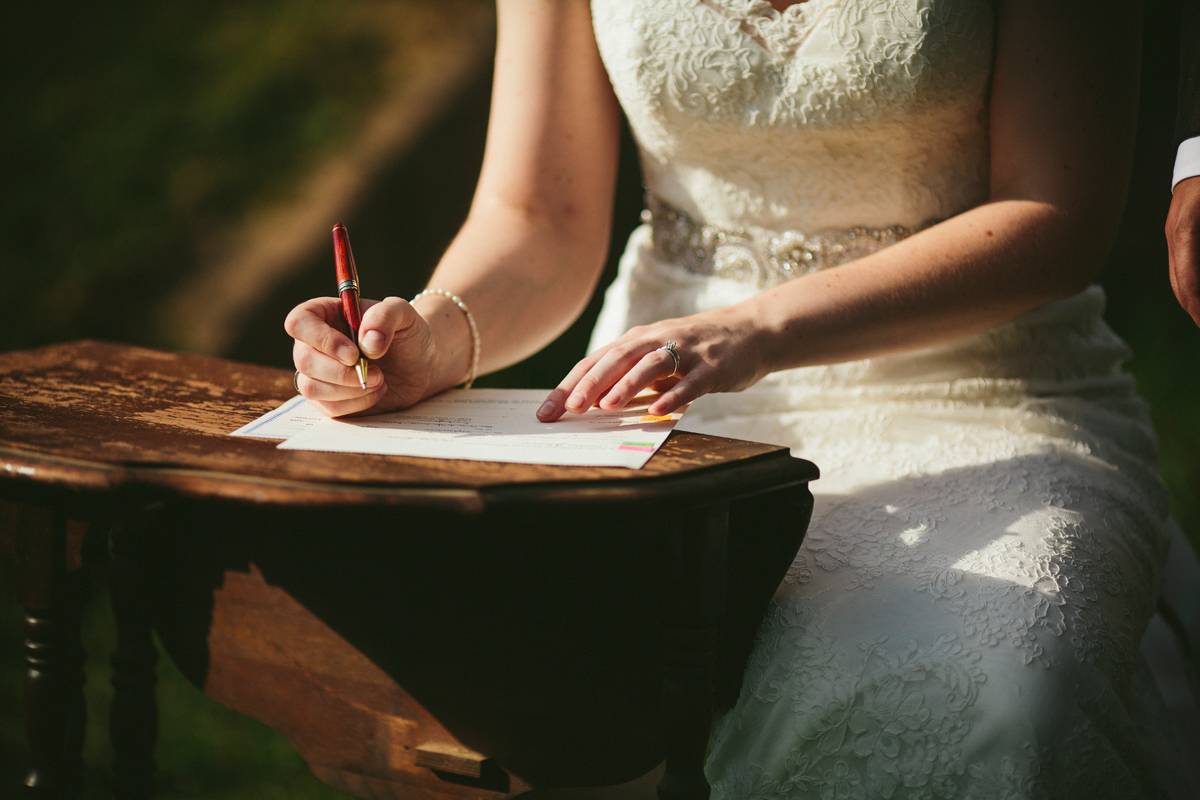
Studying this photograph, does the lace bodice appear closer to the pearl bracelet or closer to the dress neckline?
the dress neckline

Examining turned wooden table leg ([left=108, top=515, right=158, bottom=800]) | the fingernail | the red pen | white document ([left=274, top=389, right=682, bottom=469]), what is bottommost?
turned wooden table leg ([left=108, top=515, right=158, bottom=800])

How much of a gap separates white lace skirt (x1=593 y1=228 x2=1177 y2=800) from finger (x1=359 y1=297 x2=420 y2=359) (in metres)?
0.51

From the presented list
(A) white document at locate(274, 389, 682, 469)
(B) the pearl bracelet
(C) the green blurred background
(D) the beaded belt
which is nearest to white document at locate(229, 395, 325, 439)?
(A) white document at locate(274, 389, 682, 469)

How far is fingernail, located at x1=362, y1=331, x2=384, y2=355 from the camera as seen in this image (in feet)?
3.21

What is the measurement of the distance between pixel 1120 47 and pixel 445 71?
9.55ft

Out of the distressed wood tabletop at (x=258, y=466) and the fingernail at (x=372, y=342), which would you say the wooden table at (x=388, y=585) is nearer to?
the distressed wood tabletop at (x=258, y=466)

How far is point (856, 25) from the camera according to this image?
1.21 meters

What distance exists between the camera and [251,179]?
3.55m

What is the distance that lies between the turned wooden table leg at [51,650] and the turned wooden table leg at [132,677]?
0.08 m

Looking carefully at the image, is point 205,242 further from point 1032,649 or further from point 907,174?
point 1032,649

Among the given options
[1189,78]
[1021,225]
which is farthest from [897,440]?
[1189,78]

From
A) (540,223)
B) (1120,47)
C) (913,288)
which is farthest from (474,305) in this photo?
(1120,47)

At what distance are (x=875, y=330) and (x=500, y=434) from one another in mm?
505

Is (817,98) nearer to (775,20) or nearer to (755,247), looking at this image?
(775,20)
